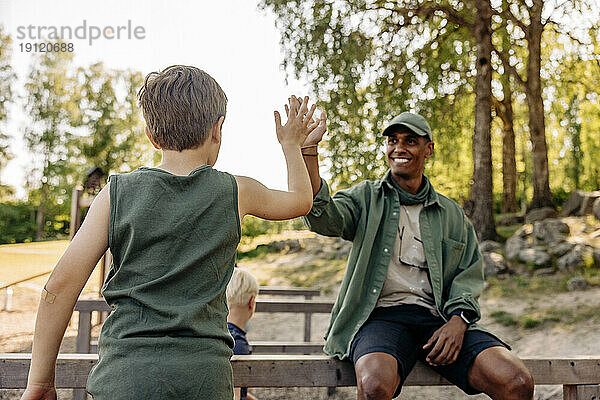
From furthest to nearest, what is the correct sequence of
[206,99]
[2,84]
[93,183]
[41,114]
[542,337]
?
[41,114] → [2,84] → [93,183] → [542,337] → [206,99]

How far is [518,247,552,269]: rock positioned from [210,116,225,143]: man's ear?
28.0 feet

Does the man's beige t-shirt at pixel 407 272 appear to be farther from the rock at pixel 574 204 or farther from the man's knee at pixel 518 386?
the rock at pixel 574 204

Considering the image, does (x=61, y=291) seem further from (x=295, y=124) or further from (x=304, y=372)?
(x=304, y=372)

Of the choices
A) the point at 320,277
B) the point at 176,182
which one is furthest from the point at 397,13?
the point at 176,182

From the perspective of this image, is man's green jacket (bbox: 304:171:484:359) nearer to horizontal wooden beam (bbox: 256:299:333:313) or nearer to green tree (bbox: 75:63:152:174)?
horizontal wooden beam (bbox: 256:299:333:313)

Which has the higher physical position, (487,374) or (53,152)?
(53,152)

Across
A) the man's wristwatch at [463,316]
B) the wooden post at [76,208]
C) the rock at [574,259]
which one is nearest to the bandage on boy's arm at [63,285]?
the man's wristwatch at [463,316]

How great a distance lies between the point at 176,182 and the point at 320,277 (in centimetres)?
1030

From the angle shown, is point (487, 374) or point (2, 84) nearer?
point (487, 374)

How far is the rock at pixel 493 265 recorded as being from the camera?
9.30 meters

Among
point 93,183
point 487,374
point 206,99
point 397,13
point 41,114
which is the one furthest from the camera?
point 41,114

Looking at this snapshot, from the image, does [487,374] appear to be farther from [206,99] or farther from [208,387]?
[206,99]

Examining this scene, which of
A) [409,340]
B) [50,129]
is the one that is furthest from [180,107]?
[50,129]

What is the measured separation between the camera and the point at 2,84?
20750mm
